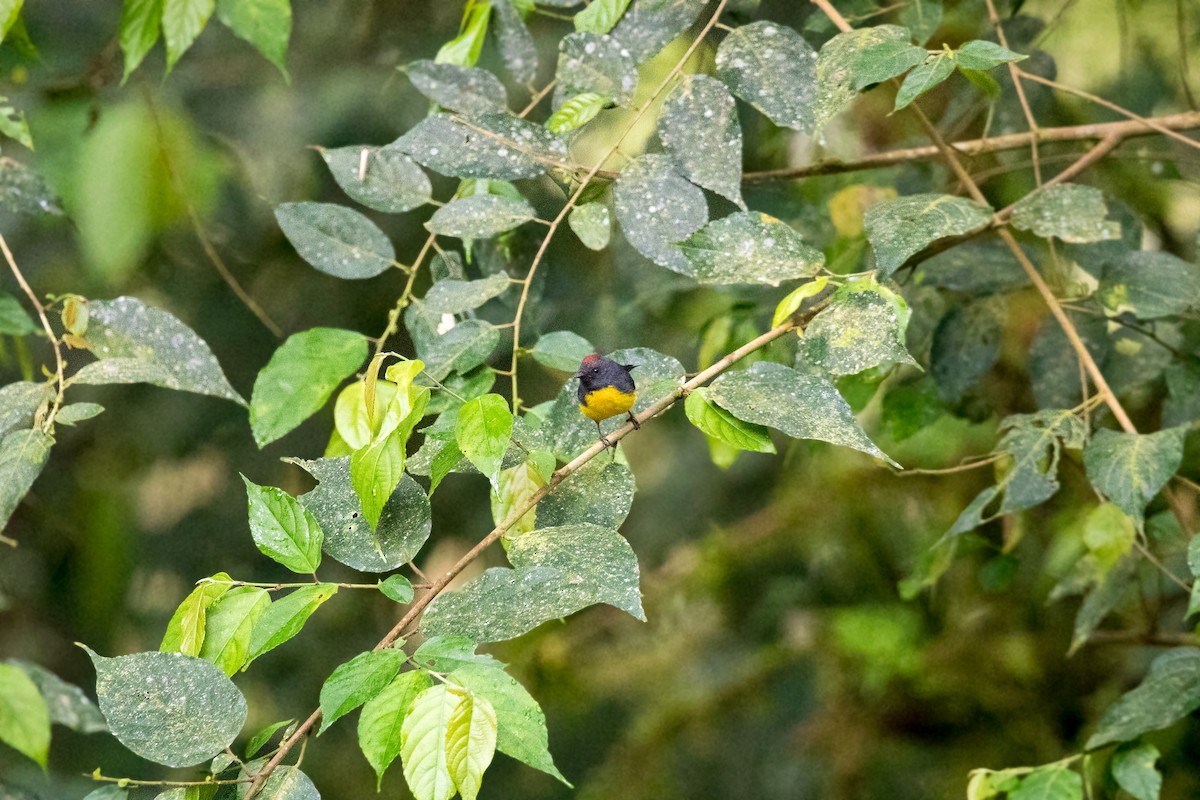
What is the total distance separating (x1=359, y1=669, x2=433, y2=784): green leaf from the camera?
1.30 feet

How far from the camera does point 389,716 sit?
1.32 feet

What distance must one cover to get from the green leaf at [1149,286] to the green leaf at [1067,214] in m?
0.09

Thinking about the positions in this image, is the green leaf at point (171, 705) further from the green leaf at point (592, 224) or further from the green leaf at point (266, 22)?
the green leaf at point (266, 22)

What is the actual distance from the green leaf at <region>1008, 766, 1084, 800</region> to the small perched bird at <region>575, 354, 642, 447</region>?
1.32 ft

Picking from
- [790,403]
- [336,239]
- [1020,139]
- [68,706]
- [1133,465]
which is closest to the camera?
[790,403]

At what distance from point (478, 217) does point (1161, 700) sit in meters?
0.53

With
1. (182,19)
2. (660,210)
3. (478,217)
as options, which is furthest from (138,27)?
(660,210)

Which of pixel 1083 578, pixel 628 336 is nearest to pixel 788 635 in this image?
pixel 628 336

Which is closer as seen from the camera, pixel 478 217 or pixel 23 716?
pixel 478 217

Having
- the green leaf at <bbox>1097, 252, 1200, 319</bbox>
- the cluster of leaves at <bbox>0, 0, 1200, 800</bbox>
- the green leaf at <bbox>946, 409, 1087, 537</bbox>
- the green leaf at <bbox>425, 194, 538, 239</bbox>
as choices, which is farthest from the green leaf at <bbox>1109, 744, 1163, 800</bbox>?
the green leaf at <bbox>425, 194, 538, 239</bbox>

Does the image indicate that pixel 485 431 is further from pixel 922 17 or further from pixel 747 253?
pixel 922 17

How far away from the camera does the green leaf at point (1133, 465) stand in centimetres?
57

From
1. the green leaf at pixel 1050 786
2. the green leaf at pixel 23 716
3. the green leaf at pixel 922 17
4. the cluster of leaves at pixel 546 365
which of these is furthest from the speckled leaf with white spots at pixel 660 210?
the green leaf at pixel 23 716

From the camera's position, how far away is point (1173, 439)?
0.59 m
